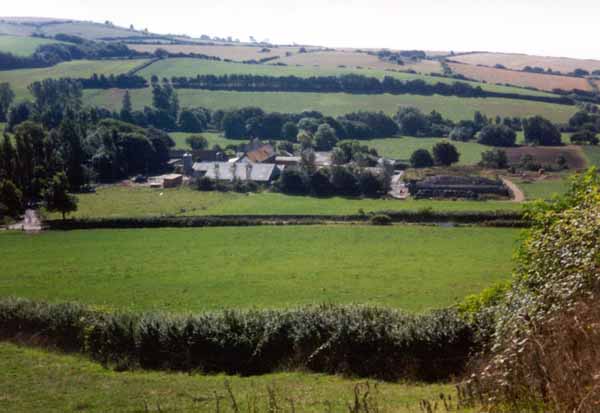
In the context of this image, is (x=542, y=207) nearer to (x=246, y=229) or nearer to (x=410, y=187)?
(x=246, y=229)

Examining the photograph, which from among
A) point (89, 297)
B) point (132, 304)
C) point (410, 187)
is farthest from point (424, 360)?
point (410, 187)

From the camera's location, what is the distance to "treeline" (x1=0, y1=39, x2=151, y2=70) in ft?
424

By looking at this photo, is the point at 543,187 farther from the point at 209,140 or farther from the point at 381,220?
the point at 209,140

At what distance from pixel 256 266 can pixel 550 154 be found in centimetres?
5714

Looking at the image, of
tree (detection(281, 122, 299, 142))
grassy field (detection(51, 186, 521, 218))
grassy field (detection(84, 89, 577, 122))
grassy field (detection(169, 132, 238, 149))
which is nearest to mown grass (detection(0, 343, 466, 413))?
grassy field (detection(51, 186, 521, 218))

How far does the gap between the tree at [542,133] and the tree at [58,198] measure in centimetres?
6669

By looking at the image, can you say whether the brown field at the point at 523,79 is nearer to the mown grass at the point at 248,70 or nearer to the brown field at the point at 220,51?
the mown grass at the point at 248,70

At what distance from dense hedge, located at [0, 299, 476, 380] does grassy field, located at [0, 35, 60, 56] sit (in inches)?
5295

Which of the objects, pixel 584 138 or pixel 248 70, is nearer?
pixel 584 138

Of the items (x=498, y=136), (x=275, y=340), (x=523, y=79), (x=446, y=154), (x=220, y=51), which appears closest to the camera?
(x=275, y=340)

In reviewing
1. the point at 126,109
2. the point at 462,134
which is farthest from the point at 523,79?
the point at 126,109

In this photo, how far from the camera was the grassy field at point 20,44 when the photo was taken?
139 metres

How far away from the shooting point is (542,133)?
3413 inches

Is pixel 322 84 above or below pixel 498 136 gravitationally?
above
